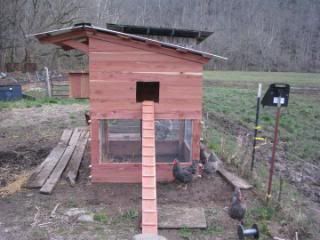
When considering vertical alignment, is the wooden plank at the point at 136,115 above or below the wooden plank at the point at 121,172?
above

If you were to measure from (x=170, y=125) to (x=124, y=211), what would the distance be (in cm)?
222

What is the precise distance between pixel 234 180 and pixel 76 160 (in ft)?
10.3

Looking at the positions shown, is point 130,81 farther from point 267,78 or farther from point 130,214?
point 267,78

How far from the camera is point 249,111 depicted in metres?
14.3

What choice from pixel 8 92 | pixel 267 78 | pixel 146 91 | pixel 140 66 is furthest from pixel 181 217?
pixel 267 78

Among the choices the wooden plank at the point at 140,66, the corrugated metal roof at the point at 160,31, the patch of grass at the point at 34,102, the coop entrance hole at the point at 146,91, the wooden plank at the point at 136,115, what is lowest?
the patch of grass at the point at 34,102

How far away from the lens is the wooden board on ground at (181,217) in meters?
4.59

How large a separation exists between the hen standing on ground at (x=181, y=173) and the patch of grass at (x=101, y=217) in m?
1.50

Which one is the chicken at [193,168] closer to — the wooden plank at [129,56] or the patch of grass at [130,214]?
the patch of grass at [130,214]

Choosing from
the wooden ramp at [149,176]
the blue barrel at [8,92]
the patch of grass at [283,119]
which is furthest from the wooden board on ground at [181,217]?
the blue barrel at [8,92]

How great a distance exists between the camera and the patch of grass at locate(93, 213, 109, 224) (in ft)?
15.5

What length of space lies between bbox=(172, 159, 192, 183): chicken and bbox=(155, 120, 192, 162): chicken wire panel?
68 cm

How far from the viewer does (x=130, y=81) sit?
238 inches

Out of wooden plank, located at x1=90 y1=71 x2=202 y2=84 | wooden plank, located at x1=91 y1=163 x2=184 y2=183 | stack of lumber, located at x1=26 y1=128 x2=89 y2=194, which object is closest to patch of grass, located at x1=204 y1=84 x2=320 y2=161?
wooden plank, located at x1=91 y1=163 x2=184 y2=183
